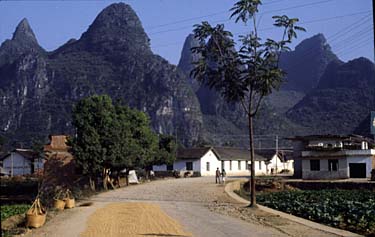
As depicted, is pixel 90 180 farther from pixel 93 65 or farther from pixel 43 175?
pixel 93 65

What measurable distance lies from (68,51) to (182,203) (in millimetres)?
139150

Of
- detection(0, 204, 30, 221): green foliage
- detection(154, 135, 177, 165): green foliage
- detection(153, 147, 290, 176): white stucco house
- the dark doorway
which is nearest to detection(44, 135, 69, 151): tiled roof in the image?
detection(154, 135, 177, 165): green foliage

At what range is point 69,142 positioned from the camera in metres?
37.5

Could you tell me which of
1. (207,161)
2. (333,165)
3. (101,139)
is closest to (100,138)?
(101,139)

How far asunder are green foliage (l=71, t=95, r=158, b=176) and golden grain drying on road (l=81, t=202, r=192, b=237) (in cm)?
1188

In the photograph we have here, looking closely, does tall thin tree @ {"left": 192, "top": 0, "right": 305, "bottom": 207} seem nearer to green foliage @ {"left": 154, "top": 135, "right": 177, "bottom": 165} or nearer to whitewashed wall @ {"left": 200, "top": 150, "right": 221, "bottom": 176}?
green foliage @ {"left": 154, "top": 135, "right": 177, "bottom": 165}

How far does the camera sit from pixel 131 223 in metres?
19.1

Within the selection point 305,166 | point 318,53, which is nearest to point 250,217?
point 305,166

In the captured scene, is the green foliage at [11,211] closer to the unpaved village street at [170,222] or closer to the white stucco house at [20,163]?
the unpaved village street at [170,222]

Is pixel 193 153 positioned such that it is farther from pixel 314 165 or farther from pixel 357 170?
pixel 357 170

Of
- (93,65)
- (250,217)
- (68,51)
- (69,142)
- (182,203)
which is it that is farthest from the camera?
(68,51)

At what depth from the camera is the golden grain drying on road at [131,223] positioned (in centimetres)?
1639

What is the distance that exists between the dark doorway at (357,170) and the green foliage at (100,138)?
26.0 m

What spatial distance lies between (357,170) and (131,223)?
43.5 m
